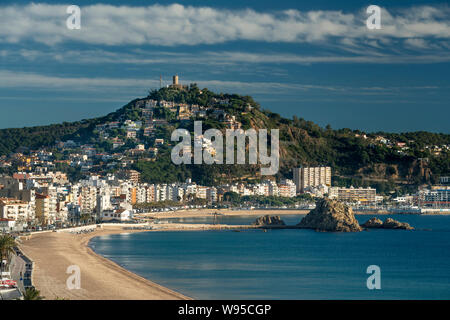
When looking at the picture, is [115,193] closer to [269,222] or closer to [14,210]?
[269,222]

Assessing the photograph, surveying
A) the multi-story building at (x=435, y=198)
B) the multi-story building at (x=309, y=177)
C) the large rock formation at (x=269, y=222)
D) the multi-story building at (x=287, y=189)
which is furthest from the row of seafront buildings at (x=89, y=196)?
the multi-story building at (x=435, y=198)

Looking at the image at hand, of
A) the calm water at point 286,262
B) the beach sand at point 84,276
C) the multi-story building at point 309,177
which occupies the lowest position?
the calm water at point 286,262

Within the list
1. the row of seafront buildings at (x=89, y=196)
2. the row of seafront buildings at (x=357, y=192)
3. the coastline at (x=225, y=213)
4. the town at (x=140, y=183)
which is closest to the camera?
the row of seafront buildings at (x=89, y=196)

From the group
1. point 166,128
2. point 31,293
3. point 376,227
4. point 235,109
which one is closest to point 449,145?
point 235,109

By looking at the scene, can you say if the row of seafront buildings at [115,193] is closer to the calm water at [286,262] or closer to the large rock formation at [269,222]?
the calm water at [286,262]

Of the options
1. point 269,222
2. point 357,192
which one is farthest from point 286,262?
point 357,192

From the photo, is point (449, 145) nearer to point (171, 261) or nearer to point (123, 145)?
point (123, 145)
